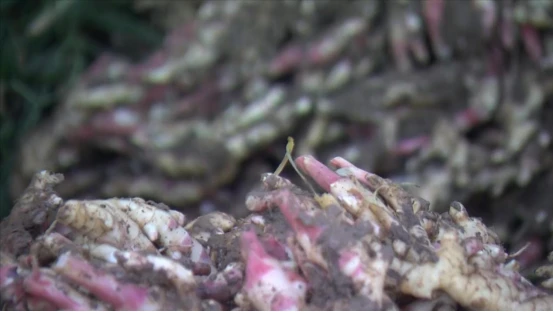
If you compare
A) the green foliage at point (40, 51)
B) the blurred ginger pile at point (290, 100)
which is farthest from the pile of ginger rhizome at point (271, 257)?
the green foliage at point (40, 51)

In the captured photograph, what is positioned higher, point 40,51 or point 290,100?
point 40,51

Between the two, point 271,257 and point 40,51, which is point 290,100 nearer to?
point 40,51

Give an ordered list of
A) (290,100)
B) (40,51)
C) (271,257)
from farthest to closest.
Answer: (40,51) → (290,100) → (271,257)

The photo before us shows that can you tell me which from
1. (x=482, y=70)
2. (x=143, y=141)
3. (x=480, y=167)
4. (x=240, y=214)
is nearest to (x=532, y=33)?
(x=482, y=70)

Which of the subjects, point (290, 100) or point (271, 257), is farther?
point (290, 100)

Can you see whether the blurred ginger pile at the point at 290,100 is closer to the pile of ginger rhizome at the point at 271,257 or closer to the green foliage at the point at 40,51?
the green foliage at the point at 40,51

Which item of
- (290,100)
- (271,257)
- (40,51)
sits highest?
(40,51)

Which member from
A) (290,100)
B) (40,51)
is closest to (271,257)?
(290,100)
